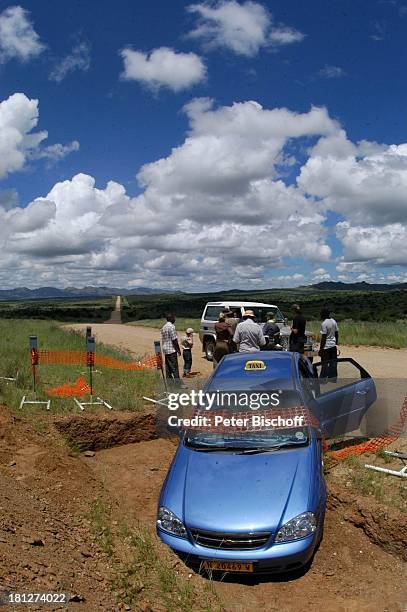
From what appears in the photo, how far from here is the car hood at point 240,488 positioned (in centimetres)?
456

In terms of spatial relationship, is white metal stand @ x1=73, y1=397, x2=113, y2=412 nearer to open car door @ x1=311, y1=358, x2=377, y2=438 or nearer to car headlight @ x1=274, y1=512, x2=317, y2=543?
open car door @ x1=311, y1=358, x2=377, y2=438

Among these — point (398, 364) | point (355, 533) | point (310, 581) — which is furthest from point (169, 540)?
point (398, 364)

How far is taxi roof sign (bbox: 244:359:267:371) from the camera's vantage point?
21.9ft

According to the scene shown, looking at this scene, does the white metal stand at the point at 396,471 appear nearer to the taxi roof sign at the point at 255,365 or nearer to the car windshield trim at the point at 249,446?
the car windshield trim at the point at 249,446

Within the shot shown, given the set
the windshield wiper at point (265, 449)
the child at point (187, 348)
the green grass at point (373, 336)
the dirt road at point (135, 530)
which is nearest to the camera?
the dirt road at point (135, 530)

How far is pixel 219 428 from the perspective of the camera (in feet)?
19.1

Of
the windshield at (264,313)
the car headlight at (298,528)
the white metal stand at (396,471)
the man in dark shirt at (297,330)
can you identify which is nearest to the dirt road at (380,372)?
the white metal stand at (396,471)

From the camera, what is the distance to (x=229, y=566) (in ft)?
14.5

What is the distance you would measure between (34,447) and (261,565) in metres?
4.67

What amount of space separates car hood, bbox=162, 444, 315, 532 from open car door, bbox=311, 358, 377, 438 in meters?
1.53

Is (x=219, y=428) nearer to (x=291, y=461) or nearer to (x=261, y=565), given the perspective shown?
(x=291, y=461)

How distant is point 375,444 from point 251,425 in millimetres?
2736

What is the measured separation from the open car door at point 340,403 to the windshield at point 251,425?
0.63 m

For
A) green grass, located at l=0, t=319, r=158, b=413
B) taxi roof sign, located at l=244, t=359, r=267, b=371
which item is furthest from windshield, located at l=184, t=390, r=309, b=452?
green grass, located at l=0, t=319, r=158, b=413
